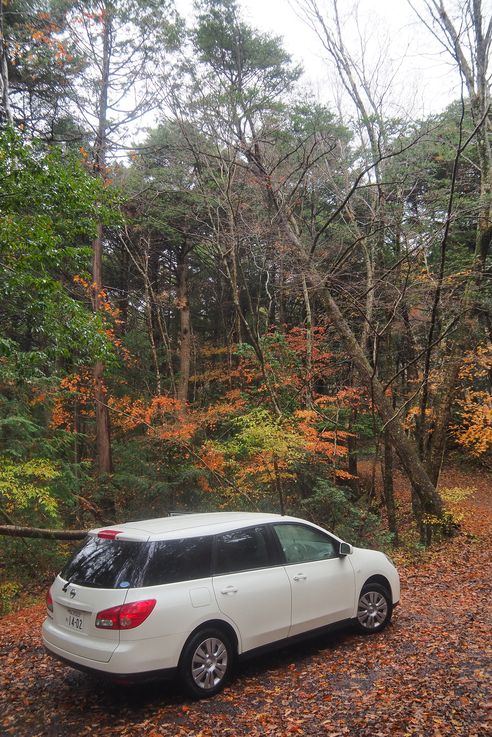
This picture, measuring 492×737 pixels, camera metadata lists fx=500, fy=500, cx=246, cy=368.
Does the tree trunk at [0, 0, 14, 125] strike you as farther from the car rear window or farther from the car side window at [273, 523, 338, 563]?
the car side window at [273, 523, 338, 563]

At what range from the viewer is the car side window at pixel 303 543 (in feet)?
17.4

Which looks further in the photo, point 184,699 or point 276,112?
point 276,112

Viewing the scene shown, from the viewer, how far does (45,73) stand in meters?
13.3

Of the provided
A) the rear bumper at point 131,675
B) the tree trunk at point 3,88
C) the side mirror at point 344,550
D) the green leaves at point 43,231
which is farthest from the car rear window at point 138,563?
the tree trunk at point 3,88

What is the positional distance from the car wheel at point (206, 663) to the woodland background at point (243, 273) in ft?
14.3

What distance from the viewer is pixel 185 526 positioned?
478 centimetres

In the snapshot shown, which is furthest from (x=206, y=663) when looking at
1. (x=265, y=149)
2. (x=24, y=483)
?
(x=265, y=149)

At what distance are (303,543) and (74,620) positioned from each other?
2426mm

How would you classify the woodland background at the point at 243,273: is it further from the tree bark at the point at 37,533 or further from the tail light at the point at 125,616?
the tail light at the point at 125,616

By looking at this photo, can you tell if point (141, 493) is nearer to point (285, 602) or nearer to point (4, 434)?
point (4, 434)

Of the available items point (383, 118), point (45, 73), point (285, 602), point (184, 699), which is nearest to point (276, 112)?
point (383, 118)

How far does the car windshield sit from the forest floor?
3.33 feet

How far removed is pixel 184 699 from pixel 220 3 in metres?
17.6

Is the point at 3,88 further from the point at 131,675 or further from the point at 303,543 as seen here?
the point at 131,675
